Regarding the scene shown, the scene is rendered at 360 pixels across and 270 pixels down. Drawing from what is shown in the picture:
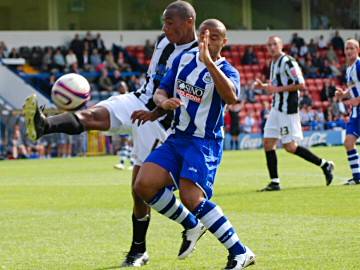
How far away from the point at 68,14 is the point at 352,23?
16.6 meters

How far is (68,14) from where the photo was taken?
142 feet

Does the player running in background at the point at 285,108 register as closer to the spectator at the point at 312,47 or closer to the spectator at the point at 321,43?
the spectator at the point at 312,47

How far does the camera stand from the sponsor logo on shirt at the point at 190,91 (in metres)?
8.08

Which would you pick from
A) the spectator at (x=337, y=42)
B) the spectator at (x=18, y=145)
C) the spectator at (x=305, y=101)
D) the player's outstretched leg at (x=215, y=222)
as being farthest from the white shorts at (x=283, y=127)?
the spectator at (x=337, y=42)

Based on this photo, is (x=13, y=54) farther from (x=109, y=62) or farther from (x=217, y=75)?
(x=217, y=75)

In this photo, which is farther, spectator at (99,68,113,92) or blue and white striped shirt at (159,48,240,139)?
spectator at (99,68,113,92)

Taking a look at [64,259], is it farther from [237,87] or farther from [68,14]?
[68,14]

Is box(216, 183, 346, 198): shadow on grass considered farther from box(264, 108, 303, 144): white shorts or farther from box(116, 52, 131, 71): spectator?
box(116, 52, 131, 71): spectator

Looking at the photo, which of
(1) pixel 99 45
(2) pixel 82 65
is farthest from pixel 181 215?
(1) pixel 99 45

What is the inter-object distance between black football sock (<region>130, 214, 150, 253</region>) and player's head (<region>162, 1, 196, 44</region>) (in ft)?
5.57

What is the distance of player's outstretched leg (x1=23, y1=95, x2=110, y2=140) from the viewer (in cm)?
808

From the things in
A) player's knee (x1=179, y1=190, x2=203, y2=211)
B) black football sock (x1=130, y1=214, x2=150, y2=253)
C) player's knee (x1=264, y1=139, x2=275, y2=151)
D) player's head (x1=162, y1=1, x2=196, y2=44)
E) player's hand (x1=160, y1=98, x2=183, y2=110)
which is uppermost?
player's head (x1=162, y1=1, x2=196, y2=44)

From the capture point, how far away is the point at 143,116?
833 centimetres

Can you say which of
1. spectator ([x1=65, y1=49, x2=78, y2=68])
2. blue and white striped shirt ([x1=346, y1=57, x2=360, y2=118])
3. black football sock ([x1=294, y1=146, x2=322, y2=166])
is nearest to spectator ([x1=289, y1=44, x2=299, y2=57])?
spectator ([x1=65, y1=49, x2=78, y2=68])
